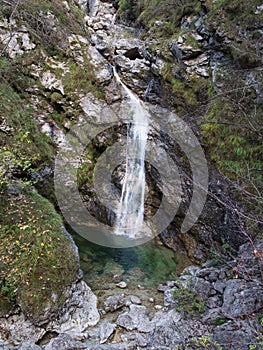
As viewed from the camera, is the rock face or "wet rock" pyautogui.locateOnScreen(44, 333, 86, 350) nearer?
"wet rock" pyautogui.locateOnScreen(44, 333, 86, 350)

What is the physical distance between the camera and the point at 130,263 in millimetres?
7609

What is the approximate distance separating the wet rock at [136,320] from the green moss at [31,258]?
130cm

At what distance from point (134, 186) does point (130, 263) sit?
330 centimetres

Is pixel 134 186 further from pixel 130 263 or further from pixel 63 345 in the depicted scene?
pixel 63 345

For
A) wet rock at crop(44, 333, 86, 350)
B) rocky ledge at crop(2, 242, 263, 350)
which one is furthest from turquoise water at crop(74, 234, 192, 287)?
wet rock at crop(44, 333, 86, 350)

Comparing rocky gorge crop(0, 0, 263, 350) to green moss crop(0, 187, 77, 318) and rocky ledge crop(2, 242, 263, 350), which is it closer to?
rocky ledge crop(2, 242, 263, 350)

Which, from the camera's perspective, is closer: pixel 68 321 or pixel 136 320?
pixel 68 321

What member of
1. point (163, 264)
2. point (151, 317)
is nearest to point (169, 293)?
point (151, 317)

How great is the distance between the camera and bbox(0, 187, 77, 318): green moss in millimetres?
4309

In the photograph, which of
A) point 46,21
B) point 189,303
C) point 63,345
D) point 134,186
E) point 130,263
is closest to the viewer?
point 63,345

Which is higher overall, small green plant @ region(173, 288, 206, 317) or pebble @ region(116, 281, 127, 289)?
small green plant @ region(173, 288, 206, 317)

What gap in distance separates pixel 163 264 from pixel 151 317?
105 inches

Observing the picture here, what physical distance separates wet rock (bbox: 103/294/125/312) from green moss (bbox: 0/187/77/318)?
103cm

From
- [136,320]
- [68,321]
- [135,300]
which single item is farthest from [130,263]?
[68,321]
